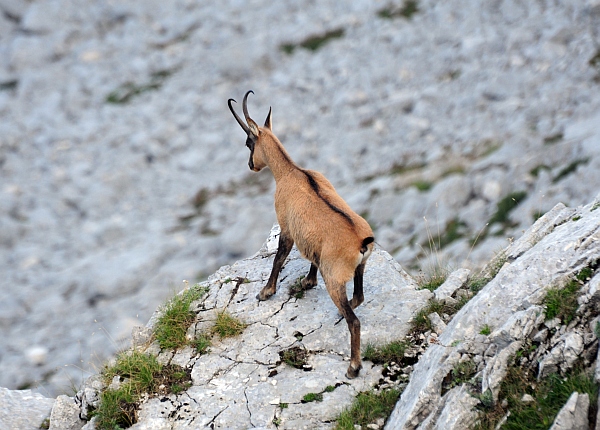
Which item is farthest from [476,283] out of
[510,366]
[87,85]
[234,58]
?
[87,85]

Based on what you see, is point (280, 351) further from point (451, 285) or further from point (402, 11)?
point (402, 11)

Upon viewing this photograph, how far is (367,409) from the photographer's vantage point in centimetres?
776

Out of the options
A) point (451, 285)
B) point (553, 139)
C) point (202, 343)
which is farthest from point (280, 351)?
point (553, 139)

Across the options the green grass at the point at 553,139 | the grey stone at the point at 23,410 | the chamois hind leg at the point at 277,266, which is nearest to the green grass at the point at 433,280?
the chamois hind leg at the point at 277,266

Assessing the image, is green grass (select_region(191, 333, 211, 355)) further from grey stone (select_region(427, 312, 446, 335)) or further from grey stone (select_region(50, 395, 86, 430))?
grey stone (select_region(427, 312, 446, 335))

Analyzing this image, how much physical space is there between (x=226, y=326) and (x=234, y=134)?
57.9 feet

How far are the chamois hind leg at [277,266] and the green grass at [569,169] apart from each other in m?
11.1

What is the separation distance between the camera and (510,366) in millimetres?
6652

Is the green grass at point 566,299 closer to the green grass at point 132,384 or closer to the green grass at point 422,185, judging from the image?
the green grass at point 132,384

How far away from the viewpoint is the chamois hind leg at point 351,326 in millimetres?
8375

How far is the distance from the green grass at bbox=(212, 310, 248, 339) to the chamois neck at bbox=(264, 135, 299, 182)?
7.74ft

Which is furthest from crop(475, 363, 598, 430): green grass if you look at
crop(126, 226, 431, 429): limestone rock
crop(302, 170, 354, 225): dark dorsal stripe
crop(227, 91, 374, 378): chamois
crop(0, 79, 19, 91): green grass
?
crop(0, 79, 19, 91): green grass

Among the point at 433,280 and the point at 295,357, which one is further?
the point at 433,280

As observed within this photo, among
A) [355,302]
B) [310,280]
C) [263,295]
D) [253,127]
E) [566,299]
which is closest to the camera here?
[566,299]
